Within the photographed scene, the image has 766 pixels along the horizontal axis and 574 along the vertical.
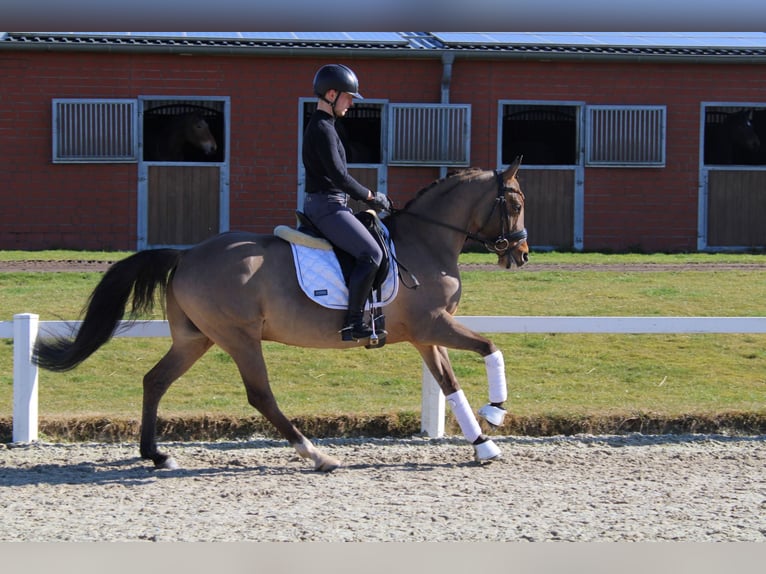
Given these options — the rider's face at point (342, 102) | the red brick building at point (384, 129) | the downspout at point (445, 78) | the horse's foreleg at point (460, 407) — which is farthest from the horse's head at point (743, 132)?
the rider's face at point (342, 102)

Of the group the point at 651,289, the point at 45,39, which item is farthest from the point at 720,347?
the point at 45,39

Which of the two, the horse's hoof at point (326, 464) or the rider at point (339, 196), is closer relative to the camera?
the rider at point (339, 196)

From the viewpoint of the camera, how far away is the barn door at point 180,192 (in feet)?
59.6

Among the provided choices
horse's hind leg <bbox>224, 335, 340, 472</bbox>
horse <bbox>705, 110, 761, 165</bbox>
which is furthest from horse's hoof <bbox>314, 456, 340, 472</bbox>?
horse <bbox>705, 110, 761, 165</bbox>

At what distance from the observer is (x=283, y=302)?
6.63m

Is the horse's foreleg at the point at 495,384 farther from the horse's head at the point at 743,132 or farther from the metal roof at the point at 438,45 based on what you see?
the horse's head at the point at 743,132

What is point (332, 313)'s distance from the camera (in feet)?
21.9

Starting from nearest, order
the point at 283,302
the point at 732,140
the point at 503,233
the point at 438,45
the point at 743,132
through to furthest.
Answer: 1. the point at 283,302
2. the point at 503,233
3. the point at 438,45
4. the point at 743,132
5. the point at 732,140

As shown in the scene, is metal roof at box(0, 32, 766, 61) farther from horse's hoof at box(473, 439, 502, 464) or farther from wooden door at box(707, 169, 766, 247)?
horse's hoof at box(473, 439, 502, 464)

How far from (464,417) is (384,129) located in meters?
12.2

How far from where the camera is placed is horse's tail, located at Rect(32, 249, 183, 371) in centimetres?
691

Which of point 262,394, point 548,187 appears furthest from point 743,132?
point 262,394

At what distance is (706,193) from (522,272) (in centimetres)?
628

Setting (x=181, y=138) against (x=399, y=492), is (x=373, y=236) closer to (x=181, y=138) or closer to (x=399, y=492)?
(x=399, y=492)
